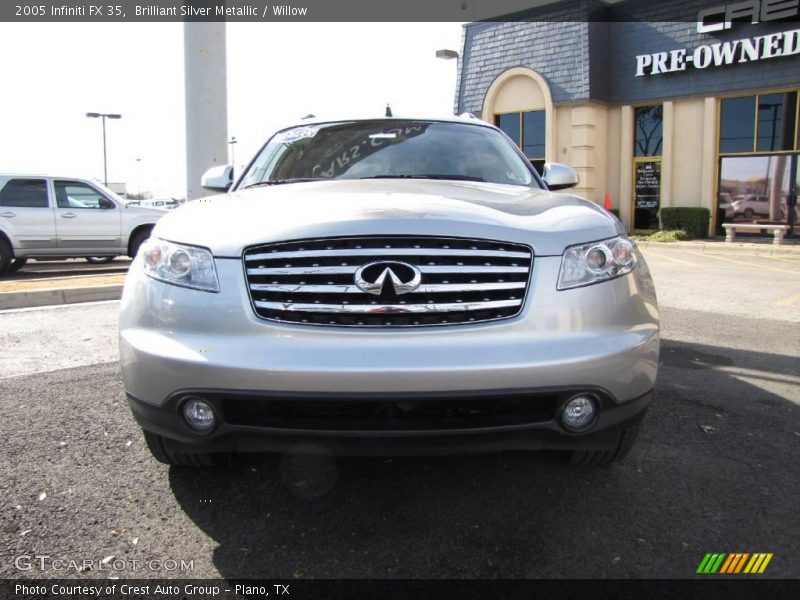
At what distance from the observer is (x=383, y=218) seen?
2305 mm

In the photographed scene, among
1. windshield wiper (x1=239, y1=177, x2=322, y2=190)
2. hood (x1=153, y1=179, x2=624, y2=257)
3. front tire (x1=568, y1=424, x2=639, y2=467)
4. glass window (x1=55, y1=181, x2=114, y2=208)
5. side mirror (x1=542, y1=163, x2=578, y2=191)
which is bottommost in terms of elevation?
front tire (x1=568, y1=424, x2=639, y2=467)

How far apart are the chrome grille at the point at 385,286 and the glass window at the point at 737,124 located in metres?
17.5

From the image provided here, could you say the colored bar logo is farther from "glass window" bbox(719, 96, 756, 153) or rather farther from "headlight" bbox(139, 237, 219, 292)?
"glass window" bbox(719, 96, 756, 153)

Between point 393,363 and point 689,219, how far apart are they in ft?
56.6

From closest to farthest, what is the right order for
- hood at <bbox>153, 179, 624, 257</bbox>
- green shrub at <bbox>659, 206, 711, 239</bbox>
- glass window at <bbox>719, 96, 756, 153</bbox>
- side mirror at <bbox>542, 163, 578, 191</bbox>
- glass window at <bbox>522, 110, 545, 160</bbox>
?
hood at <bbox>153, 179, 624, 257</bbox> → side mirror at <bbox>542, 163, 578, 191</bbox> → glass window at <bbox>719, 96, 756, 153</bbox> → green shrub at <bbox>659, 206, 711, 239</bbox> → glass window at <bbox>522, 110, 545, 160</bbox>

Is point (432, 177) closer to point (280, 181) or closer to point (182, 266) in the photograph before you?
point (280, 181)

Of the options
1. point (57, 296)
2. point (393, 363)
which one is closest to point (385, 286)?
point (393, 363)

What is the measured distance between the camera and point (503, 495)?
2707 millimetres

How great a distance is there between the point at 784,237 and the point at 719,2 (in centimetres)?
613

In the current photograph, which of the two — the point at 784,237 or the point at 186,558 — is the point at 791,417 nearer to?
the point at 186,558

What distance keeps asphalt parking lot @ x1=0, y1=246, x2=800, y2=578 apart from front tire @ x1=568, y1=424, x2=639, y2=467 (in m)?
0.12

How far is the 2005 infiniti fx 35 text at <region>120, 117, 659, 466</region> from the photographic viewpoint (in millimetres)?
2117

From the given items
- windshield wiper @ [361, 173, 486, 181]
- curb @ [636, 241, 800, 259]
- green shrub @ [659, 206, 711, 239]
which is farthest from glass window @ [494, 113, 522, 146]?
windshield wiper @ [361, 173, 486, 181]

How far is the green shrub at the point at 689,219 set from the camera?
1728 cm
